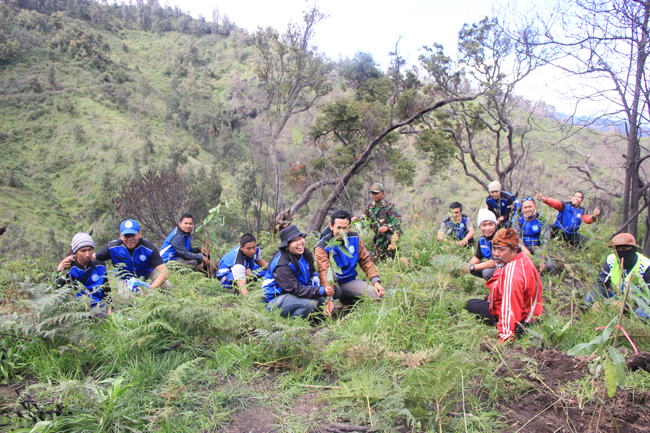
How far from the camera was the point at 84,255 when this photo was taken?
3.75 m

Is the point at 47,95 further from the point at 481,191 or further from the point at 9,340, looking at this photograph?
the point at 9,340

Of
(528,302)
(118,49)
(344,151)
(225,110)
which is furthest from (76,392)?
(118,49)

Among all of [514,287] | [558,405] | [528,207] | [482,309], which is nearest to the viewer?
[558,405]

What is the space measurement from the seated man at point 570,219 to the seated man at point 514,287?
3.11 meters

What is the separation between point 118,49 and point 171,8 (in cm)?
1964

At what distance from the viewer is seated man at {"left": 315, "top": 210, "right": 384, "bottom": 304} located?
4141mm

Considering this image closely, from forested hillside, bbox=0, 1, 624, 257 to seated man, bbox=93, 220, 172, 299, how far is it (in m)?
4.00

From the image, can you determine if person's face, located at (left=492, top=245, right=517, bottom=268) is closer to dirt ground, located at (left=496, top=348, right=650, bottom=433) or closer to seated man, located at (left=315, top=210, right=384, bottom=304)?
dirt ground, located at (left=496, top=348, right=650, bottom=433)

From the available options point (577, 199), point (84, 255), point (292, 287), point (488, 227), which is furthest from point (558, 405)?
point (577, 199)

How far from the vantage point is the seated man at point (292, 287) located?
12.5ft

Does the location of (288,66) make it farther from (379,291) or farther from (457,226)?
(379,291)

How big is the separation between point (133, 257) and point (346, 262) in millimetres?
2428

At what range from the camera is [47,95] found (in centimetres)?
3269

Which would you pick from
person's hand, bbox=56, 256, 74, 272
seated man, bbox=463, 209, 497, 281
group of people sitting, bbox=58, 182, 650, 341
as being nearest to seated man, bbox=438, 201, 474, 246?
group of people sitting, bbox=58, 182, 650, 341
